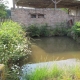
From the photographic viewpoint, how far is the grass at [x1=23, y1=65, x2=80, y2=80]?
3891mm

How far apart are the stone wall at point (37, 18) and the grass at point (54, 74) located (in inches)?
439

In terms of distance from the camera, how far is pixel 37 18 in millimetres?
15227

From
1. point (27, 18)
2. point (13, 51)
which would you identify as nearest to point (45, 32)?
point (27, 18)

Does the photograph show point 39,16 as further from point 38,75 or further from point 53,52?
point 38,75

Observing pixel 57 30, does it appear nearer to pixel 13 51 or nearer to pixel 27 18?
pixel 27 18

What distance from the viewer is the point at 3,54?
4.02m

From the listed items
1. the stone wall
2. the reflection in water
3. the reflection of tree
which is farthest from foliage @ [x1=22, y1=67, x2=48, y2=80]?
the stone wall

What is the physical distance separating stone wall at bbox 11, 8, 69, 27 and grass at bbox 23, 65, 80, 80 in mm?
11138

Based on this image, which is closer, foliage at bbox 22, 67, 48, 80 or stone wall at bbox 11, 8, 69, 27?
foliage at bbox 22, 67, 48, 80

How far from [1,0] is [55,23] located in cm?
1001

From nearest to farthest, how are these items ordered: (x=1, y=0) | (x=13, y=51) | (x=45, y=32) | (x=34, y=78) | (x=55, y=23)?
(x=34, y=78) < (x=13, y=51) < (x=45, y=32) < (x=55, y=23) < (x=1, y=0)

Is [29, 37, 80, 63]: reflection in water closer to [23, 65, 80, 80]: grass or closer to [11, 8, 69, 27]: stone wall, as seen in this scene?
[23, 65, 80, 80]: grass

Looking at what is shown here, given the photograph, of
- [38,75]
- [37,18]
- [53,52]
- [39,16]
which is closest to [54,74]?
[38,75]

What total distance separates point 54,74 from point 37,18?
37.7 feet
